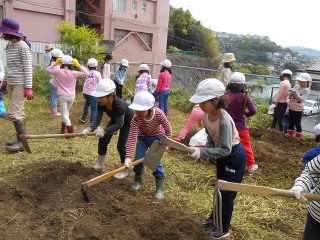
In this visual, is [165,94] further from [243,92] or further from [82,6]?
[82,6]

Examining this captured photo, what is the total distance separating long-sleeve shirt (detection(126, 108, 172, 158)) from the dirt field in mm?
584

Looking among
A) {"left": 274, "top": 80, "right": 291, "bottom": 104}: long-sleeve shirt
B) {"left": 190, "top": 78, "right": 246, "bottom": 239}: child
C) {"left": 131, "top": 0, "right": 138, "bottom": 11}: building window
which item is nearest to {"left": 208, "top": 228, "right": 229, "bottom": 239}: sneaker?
{"left": 190, "top": 78, "right": 246, "bottom": 239}: child

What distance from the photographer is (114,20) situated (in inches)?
872

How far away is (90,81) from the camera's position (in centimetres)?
704

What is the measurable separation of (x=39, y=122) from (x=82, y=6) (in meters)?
17.3

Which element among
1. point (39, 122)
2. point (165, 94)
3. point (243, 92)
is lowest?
point (39, 122)

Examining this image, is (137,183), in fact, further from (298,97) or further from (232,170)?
(298,97)

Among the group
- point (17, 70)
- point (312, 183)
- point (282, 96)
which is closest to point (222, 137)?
point (312, 183)

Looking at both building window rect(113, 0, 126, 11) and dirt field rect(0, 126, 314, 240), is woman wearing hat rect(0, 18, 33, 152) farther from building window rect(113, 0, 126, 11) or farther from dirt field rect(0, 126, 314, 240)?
building window rect(113, 0, 126, 11)

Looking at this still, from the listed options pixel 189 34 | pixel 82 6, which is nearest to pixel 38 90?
pixel 82 6

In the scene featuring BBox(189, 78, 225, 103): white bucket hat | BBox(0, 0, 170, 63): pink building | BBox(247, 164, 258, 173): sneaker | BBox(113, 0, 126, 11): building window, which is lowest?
BBox(247, 164, 258, 173): sneaker

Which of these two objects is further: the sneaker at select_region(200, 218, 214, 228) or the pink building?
the pink building

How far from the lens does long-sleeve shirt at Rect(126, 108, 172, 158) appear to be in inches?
144

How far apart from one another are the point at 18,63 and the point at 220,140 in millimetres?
3357
